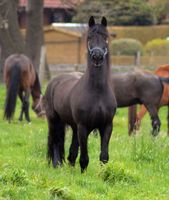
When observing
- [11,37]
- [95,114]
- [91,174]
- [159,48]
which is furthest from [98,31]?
[159,48]

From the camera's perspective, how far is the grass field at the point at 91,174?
673 cm

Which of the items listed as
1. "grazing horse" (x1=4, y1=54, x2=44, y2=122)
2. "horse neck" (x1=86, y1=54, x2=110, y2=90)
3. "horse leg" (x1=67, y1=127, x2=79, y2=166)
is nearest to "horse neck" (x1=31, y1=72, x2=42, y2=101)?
"grazing horse" (x1=4, y1=54, x2=44, y2=122)

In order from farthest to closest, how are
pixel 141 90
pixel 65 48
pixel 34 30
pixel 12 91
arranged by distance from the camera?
pixel 65 48, pixel 34 30, pixel 12 91, pixel 141 90

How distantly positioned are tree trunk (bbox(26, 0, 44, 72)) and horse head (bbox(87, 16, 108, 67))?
16.6m

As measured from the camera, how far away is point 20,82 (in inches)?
648

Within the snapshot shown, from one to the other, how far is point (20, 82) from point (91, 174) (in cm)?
868

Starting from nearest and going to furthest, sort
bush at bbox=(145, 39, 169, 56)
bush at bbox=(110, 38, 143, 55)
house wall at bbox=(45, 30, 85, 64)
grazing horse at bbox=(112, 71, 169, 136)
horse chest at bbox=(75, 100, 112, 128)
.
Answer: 1. horse chest at bbox=(75, 100, 112, 128)
2. grazing horse at bbox=(112, 71, 169, 136)
3. house wall at bbox=(45, 30, 85, 64)
4. bush at bbox=(145, 39, 169, 56)
5. bush at bbox=(110, 38, 143, 55)

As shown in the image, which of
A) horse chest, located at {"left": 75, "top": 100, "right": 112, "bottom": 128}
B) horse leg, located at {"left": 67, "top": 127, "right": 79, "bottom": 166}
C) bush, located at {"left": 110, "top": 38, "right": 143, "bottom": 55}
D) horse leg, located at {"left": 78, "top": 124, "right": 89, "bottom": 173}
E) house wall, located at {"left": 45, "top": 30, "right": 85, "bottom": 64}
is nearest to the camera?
horse chest, located at {"left": 75, "top": 100, "right": 112, "bottom": 128}

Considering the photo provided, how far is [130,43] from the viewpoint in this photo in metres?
39.3

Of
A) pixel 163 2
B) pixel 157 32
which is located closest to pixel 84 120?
pixel 163 2

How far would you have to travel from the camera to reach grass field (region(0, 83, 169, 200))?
22.1ft

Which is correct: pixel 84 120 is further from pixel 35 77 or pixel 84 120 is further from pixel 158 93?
pixel 35 77

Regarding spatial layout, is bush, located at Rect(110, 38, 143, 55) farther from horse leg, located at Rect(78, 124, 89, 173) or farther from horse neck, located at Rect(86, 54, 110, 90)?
horse leg, located at Rect(78, 124, 89, 173)

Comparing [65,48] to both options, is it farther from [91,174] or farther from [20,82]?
[91,174]
